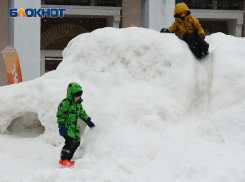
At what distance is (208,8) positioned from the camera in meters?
16.4

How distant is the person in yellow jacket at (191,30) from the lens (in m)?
6.10

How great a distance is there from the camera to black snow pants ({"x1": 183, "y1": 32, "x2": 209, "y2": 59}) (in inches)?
238

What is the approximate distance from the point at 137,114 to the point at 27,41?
816 centimetres

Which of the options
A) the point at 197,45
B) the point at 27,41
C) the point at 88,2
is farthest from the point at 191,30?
the point at 88,2

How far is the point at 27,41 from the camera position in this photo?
12203 mm

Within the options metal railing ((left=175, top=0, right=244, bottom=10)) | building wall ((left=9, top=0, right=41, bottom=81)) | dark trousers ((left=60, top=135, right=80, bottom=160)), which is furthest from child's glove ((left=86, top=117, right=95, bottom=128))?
metal railing ((left=175, top=0, right=244, bottom=10))

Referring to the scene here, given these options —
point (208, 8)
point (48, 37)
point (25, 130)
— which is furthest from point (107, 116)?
point (208, 8)

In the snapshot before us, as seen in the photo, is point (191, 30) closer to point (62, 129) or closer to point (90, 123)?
point (90, 123)

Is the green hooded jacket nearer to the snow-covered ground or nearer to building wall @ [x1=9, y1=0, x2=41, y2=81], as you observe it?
the snow-covered ground

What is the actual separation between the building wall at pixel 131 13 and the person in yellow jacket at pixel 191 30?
856 centimetres

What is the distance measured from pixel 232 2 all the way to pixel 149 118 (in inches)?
498

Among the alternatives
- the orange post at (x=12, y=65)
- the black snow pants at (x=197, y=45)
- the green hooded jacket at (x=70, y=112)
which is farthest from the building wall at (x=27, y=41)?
the green hooded jacket at (x=70, y=112)

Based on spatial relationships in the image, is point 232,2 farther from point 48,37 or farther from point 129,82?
point 129,82

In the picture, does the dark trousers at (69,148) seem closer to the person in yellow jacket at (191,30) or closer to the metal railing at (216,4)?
the person in yellow jacket at (191,30)
